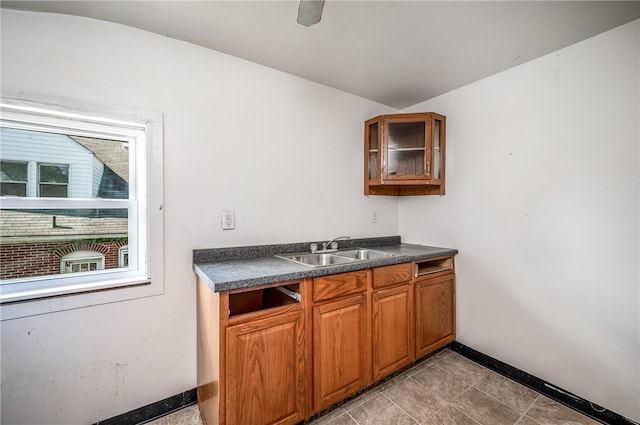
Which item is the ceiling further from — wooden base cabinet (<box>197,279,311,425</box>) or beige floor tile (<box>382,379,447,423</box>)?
beige floor tile (<box>382,379,447,423</box>)

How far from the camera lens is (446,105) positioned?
2.39m

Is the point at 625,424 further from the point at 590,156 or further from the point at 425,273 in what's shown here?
the point at 590,156

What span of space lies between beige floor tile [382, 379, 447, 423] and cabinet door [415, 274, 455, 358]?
0.24 m

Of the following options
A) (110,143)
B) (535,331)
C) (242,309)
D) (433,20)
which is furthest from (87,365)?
(535,331)

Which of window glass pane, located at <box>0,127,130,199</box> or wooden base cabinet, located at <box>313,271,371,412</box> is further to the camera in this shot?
wooden base cabinet, located at <box>313,271,371,412</box>

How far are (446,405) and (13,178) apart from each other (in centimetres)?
274

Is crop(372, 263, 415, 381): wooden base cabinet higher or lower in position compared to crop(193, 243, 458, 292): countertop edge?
lower

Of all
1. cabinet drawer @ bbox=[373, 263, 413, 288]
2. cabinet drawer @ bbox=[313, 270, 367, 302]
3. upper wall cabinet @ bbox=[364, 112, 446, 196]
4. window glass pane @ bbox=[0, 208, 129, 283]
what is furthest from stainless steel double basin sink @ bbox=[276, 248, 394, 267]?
window glass pane @ bbox=[0, 208, 129, 283]

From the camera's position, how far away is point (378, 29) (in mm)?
1539

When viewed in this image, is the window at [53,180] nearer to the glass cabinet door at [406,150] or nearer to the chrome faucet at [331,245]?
the chrome faucet at [331,245]

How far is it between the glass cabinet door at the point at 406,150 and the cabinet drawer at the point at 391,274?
810 mm

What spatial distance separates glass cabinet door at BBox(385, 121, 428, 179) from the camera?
2.27m

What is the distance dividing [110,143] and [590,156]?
9.61 feet

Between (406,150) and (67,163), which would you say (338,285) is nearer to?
(406,150)
